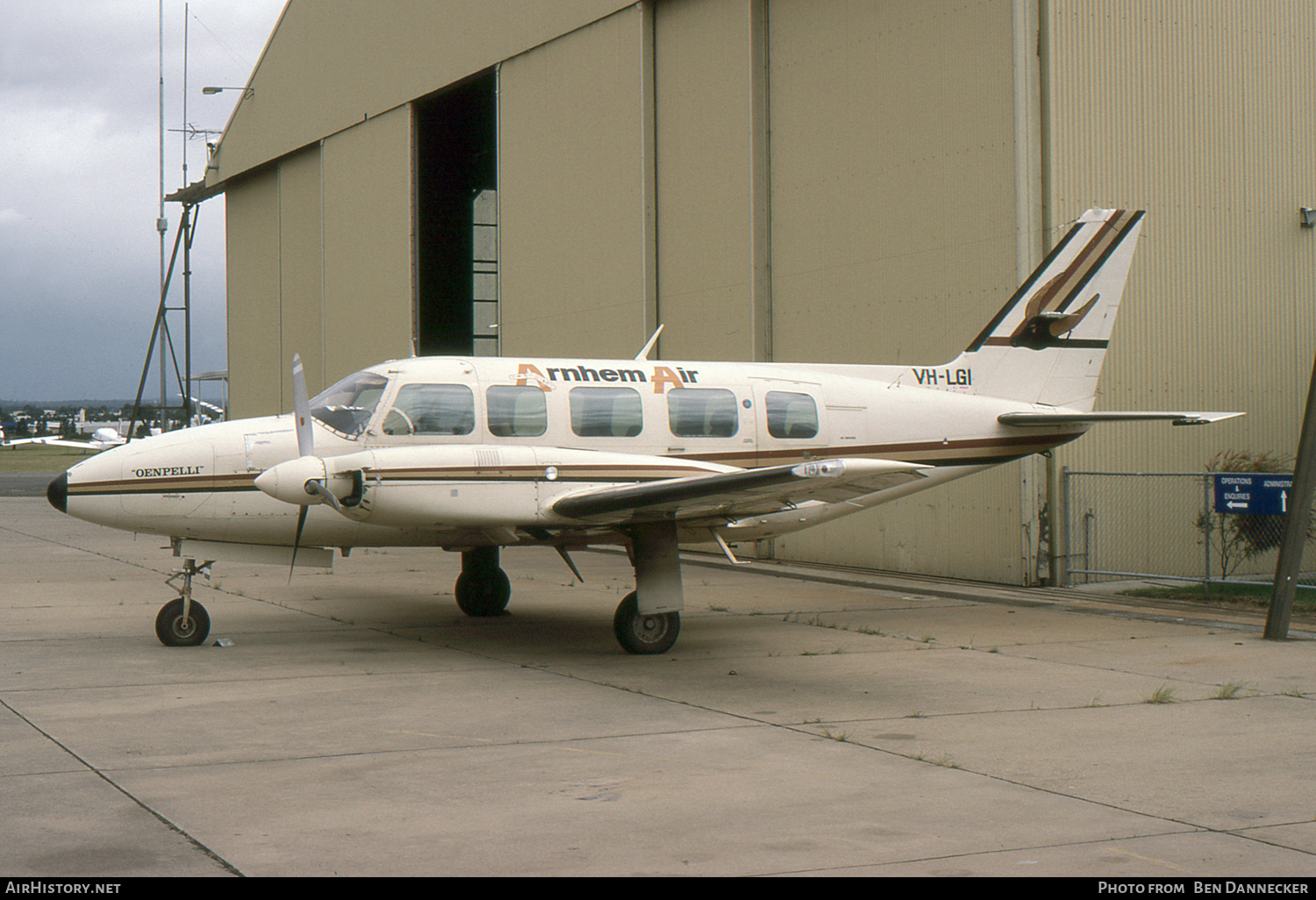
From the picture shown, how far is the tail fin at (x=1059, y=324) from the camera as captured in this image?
14727 mm

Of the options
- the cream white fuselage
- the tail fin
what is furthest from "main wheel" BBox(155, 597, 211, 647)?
the tail fin

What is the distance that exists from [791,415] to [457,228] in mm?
25786

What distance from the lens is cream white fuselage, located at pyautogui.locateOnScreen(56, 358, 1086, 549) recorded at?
11.1m

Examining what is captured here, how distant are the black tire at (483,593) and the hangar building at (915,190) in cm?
703

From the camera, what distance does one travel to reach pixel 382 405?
11648 mm

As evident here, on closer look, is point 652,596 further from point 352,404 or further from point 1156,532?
point 1156,532

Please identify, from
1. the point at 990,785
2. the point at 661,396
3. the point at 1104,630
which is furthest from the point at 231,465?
the point at 1104,630

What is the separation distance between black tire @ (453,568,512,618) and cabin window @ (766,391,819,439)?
3.52 metres

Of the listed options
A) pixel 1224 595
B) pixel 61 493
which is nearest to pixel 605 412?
pixel 61 493

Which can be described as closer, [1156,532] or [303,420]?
[303,420]

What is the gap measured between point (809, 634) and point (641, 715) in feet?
14.7

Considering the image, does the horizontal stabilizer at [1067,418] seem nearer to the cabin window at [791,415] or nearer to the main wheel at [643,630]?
the cabin window at [791,415]

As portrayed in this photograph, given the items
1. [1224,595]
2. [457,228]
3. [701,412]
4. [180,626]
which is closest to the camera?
[180,626]

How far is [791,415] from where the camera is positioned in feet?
43.9
